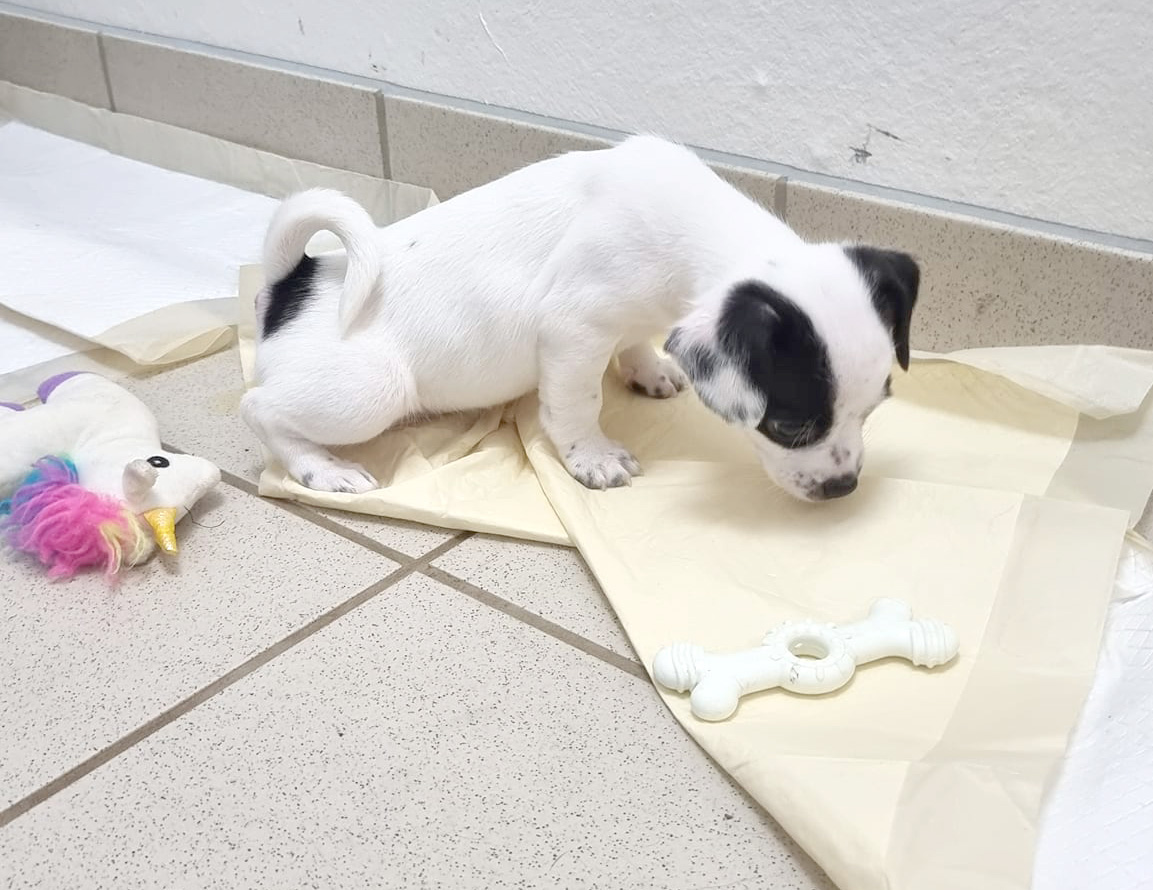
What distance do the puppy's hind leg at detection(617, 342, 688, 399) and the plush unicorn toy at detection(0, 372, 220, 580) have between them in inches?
28.8

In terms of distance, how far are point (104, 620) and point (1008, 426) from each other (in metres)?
1.38

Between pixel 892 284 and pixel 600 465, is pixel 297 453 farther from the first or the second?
pixel 892 284

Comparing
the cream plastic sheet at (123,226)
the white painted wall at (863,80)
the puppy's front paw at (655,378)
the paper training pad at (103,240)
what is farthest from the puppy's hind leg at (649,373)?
the paper training pad at (103,240)

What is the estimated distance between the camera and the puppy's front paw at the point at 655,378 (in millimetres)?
1881

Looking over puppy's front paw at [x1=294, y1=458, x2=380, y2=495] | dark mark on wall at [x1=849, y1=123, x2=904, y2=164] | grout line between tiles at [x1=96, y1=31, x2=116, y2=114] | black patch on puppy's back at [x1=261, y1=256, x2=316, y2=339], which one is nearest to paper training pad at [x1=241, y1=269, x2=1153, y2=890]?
puppy's front paw at [x1=294, y1=458, x2=380, y2=495]

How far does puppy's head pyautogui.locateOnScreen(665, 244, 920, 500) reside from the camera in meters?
1.27

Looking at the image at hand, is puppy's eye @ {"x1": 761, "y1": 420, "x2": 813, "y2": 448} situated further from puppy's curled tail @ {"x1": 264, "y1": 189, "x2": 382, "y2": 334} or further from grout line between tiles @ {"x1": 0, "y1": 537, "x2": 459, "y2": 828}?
puppy's curled tail @ {"x1": 264, "y1": 189, "x2": 382, "y2": 334}

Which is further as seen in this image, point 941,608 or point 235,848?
point 941,608

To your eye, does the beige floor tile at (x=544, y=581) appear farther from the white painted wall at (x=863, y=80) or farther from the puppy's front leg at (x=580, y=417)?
the white painted wall at (x=863, y=80)

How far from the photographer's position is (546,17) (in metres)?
2.16

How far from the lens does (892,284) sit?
1.35 metres

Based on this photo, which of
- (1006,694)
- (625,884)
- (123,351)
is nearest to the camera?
(625,884)

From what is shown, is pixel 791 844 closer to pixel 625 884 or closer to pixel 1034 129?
pixel 625 884

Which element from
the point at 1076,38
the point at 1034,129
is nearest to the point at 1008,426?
the point at 1034,129
